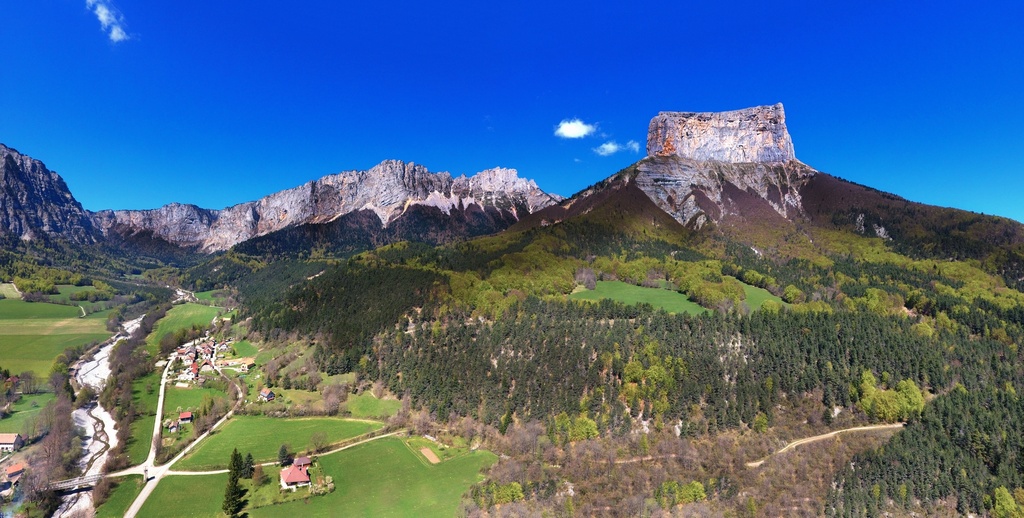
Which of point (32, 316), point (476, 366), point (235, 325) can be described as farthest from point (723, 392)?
point (32, 316)

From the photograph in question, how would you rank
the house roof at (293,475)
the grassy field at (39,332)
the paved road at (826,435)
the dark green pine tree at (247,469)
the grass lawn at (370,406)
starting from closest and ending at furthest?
1. the house roof at (293,475)
2. the dark green pine tree at (247,469)
3. the paved road at (826,435)
4. the grass lawn at (370,406)
5. the grassy field at (39,332)

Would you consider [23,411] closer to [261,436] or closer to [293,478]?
[261,436]

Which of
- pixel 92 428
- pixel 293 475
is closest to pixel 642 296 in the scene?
pixel 293 475

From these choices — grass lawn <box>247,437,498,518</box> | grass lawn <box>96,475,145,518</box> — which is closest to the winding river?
grass lawn <box>96,475,145,518</box>

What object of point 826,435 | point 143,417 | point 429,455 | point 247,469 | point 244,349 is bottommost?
point 429,455

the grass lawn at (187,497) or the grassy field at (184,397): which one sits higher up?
the grassy field at (184,397)

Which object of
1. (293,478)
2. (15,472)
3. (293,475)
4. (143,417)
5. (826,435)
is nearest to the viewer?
(15,472)

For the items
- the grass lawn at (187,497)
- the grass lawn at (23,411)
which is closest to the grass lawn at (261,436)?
the grass lawn at (187,497)

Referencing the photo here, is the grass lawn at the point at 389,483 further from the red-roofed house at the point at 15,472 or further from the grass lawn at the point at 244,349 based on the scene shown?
the grass lawn at the point at 244,349
